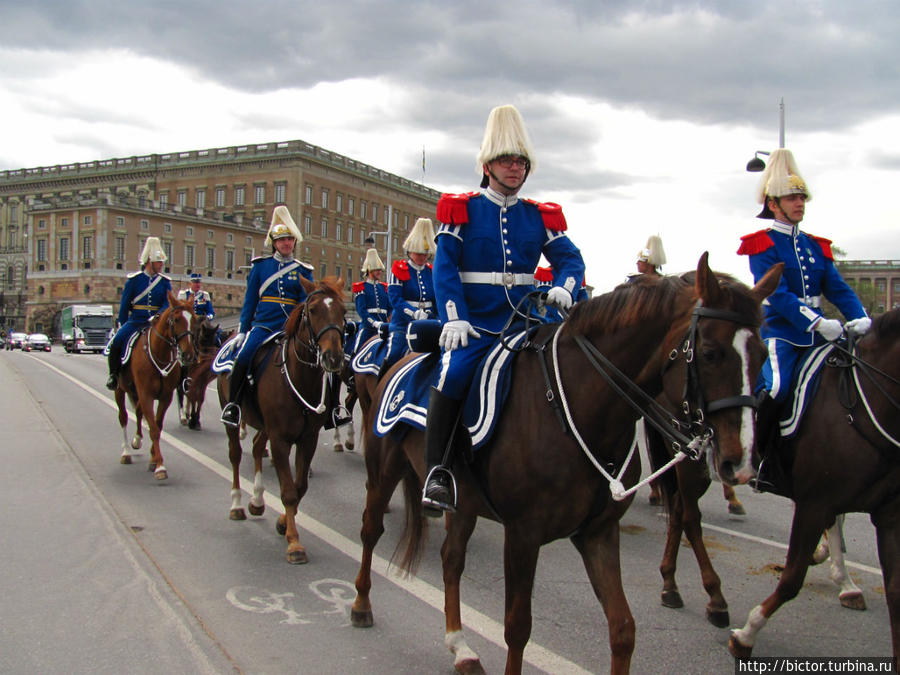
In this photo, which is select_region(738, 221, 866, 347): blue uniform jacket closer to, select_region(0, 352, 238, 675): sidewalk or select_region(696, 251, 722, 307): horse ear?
select_region(696, 251, 722, 307): horse ear

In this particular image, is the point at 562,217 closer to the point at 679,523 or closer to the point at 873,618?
the point at 679,523

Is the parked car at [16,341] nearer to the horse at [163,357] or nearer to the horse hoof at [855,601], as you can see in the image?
the horse at [163,357]

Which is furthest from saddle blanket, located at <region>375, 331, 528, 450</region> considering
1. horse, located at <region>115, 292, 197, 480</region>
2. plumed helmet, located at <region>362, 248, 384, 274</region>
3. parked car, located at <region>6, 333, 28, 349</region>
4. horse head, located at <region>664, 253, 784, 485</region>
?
parked car, located at <region>6, 333, 28, 349</region>

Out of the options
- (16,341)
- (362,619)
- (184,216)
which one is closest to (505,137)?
(362,619)

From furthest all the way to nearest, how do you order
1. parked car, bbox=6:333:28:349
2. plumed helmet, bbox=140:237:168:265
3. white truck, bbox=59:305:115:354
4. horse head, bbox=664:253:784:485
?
parked car, bbox=6:333:28:349 < white truck, bbox=59:305:115:354 < plumed helmet, bbox=140:237:168:265 < horse head, bbox=664:253:784:485

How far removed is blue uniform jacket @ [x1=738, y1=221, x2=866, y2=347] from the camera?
17.2 feet

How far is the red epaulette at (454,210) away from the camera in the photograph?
4344 millimetres

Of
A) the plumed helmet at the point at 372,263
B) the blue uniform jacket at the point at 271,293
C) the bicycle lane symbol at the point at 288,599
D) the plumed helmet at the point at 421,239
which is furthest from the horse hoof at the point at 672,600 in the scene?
the plumed helmet at the point at 372,263

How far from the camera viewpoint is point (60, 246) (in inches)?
3760

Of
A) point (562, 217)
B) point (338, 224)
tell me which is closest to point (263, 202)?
point (338, 224)

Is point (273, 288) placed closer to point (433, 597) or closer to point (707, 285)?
point (433, 597)

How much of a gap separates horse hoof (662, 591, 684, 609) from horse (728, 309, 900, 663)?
76 cm

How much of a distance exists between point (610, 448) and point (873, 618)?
2.88 meters

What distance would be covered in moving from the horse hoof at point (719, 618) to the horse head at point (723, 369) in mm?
2339
